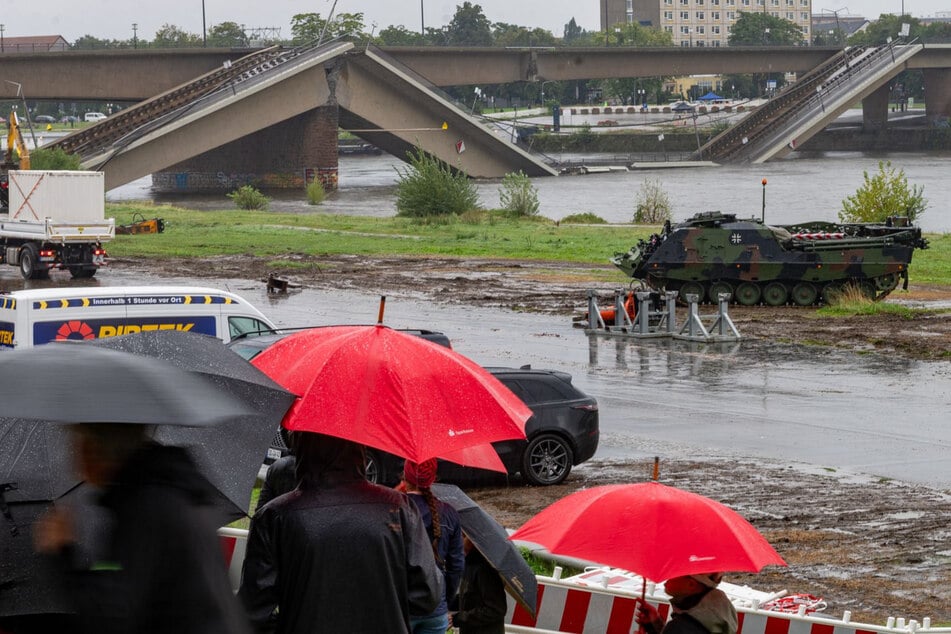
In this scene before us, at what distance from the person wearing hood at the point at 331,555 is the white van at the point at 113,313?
11.5 meters

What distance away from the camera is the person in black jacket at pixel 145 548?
3.40 metres

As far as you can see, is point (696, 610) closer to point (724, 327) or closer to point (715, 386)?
point (715, 386)

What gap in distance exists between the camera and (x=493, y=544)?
6715mm

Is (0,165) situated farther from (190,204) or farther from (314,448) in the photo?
(314,448)

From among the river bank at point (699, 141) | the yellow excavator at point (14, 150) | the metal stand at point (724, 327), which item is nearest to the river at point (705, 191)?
the river bank at point (699, 141)

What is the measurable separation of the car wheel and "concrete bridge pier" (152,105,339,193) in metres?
80.7

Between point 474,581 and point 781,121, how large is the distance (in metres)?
113

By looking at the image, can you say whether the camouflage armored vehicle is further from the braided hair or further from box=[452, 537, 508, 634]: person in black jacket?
the braided hair

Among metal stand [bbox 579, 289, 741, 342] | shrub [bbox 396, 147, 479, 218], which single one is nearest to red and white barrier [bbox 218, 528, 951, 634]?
metal stand [bbox 579, 289, 741, 342]

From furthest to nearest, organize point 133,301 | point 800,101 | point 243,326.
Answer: point 800,101, point 243,326, point 133,301

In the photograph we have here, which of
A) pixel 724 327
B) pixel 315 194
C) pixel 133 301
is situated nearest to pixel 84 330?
pixel 133 301

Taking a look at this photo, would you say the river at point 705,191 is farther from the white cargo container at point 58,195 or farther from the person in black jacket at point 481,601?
the person in black jacket at point 481,601

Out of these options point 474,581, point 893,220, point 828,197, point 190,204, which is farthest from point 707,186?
point 474,581

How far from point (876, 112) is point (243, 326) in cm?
12926
